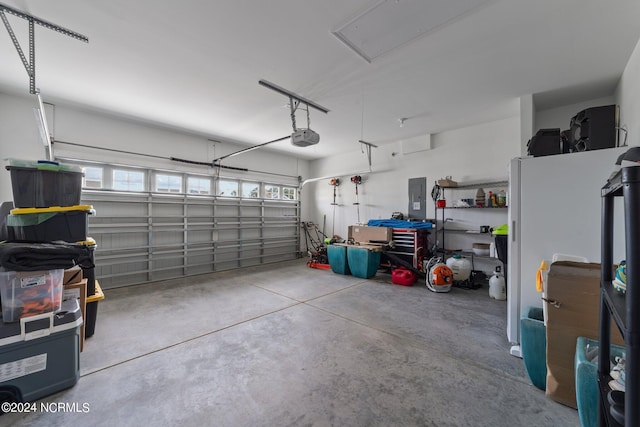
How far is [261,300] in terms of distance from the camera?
3920 millimetres

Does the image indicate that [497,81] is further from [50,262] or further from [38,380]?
[38,380]

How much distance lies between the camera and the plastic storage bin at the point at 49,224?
1.85 meters

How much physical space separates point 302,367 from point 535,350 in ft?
6.07

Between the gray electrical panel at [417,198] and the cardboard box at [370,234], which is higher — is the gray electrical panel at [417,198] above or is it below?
above

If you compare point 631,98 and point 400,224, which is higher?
point 631,98

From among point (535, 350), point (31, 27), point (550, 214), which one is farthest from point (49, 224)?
point (550, 214)

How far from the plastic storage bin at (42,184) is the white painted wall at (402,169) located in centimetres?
552

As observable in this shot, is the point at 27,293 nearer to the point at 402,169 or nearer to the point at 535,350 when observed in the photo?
the point at 535,350

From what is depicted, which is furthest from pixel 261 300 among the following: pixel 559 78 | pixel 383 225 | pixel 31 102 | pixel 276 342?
pixel 559 78

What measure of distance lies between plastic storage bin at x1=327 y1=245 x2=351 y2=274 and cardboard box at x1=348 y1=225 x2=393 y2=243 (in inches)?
22.2

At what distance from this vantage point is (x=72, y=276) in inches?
94.7

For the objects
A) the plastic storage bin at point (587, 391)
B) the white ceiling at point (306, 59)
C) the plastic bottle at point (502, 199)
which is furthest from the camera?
the plastic bottle at point (502, 199)

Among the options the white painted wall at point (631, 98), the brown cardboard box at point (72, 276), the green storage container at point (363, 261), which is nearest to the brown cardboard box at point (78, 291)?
the brown cardboard box at point (72, 276)

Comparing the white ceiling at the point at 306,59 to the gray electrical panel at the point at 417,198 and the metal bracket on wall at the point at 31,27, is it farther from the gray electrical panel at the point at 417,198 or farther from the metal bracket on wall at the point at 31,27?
the gray electrical panel at the point at 417,198
